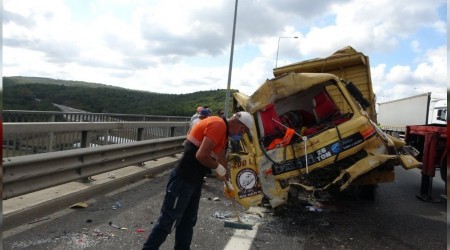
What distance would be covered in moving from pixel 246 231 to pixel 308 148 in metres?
1.45

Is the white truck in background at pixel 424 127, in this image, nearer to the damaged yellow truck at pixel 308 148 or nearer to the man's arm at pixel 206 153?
the damaged yellow truck at pixel 308 148

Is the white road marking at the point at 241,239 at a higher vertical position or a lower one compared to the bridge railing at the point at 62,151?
lower

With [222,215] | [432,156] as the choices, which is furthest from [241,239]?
[432,156]

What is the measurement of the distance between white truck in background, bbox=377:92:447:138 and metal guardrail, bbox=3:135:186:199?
14987mm

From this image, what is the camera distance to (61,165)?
5938mm

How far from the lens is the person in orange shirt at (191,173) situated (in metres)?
4.05

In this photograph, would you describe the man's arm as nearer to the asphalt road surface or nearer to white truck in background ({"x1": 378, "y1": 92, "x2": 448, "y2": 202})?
the asphalt road surface

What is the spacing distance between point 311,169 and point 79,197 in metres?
3.35

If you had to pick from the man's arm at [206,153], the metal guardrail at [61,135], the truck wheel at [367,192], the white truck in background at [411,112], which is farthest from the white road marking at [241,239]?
the white truck in background at [411,112]

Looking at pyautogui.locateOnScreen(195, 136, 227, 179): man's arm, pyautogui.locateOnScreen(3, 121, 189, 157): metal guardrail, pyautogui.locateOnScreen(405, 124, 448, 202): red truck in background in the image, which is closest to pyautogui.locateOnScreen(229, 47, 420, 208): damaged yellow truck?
→ pyautogui.locateOnScreen(405, 124, 448, 202): red truck in background

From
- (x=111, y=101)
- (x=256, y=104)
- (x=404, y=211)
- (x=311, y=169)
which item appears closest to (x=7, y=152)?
(x=256, y=104)

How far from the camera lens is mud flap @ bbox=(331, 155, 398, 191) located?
5.97 m

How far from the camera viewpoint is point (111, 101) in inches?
1852

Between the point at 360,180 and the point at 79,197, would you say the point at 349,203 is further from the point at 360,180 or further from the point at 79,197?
the point at 79,197
